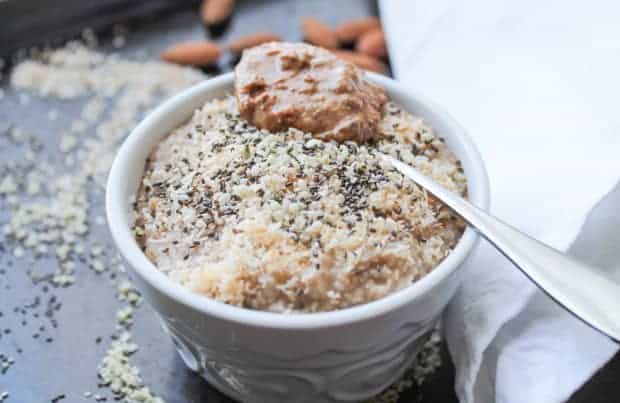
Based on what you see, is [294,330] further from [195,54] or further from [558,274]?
[195,54]

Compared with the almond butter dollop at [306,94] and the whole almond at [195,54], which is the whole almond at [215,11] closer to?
the whole almond at [195,54]

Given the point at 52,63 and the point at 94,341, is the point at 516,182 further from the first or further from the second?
the point at 52,63

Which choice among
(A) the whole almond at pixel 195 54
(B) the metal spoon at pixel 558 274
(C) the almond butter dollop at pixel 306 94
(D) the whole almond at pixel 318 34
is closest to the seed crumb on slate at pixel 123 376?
(C) the almond butter dollop at pixel 306 94

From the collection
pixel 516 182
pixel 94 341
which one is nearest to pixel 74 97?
pixel 94 341

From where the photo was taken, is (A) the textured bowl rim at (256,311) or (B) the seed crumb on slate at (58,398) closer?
(A) the textured bowl rim at (256,311)

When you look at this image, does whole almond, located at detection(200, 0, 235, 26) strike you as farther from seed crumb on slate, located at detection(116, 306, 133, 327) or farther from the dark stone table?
seed crumb on slate, located at detection(116, 306, 133, 327)

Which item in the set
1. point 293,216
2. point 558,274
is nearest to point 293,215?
point 293,216
